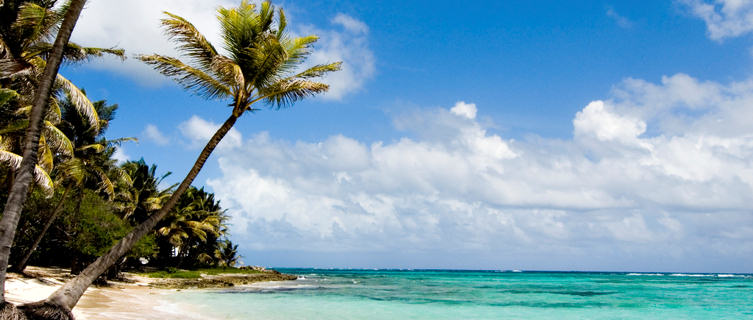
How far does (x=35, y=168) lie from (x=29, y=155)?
7841mm

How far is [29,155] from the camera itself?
22.5 feet

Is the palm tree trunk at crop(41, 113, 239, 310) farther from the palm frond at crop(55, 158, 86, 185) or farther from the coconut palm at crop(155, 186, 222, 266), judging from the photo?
the coconut palm at crop(155, 186, 222, 266)

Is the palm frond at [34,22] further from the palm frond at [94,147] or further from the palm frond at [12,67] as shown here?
the palm frond at [94,147]

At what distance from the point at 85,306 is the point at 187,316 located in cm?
296

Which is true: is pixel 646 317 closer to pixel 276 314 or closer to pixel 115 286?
pixel 276 314

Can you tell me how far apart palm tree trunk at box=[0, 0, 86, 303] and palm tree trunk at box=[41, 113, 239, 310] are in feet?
3.02

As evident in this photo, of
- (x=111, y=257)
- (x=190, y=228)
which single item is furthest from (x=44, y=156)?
(x=190, y=228)

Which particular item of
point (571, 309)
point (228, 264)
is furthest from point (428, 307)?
point (228, 264)

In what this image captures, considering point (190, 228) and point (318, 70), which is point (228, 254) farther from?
point (318, 70)

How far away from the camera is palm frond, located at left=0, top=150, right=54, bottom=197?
40.6 ft

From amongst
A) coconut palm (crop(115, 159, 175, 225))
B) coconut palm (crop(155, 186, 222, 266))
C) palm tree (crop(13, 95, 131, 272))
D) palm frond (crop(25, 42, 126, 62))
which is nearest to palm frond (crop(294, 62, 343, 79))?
palm frond (crop(25, 42, 126, 62))

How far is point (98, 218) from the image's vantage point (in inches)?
901

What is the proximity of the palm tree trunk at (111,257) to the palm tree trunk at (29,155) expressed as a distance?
921 mm

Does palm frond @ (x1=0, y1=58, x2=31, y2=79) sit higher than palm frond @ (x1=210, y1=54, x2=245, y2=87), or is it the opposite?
palm frond @ (x1=0, y1=58, x2=31, y2=79)
